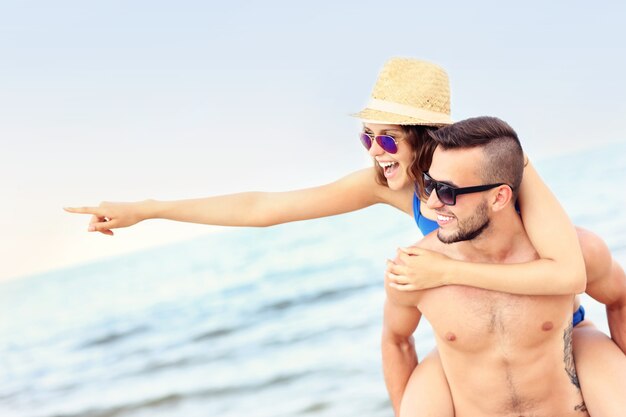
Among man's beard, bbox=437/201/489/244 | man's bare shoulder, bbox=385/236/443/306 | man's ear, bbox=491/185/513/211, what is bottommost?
man's bare shoulder, bbox=385/236/443/306

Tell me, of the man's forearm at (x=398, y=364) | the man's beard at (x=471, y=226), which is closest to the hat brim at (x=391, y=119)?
the man's beard at (x=471, y=226)

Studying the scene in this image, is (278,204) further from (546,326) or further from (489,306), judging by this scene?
(546,326)

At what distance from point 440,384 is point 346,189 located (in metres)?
0.86

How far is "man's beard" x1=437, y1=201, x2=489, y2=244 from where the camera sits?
2.72m

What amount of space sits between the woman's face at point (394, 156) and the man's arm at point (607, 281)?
2.06ft

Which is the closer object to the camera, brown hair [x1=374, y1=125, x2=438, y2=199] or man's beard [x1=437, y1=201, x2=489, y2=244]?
man's beard [x1=437, y1=201, x2=489, y2=244]

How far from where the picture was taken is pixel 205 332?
14.3m

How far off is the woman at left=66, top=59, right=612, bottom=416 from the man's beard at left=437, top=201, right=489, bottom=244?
0.25 ft

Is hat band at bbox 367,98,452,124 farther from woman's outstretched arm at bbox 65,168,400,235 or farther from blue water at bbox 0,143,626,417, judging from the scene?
blue water at bbox 0,143,626,417

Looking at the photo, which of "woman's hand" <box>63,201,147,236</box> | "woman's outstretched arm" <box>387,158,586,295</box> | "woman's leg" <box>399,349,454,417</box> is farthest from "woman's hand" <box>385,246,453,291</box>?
"woman's hand" <box>63,201,147,236</box>

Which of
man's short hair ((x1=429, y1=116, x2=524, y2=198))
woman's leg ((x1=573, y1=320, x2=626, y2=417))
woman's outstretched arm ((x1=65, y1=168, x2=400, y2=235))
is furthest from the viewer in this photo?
woman's outstretched arm ((x1=65, y1=168, x2=400, y2=235))

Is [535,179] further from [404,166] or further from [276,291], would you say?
[276,291]

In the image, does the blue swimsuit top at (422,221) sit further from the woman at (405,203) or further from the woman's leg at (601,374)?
the woman's leg at (601,374)

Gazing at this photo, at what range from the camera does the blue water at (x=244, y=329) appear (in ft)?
30.3
